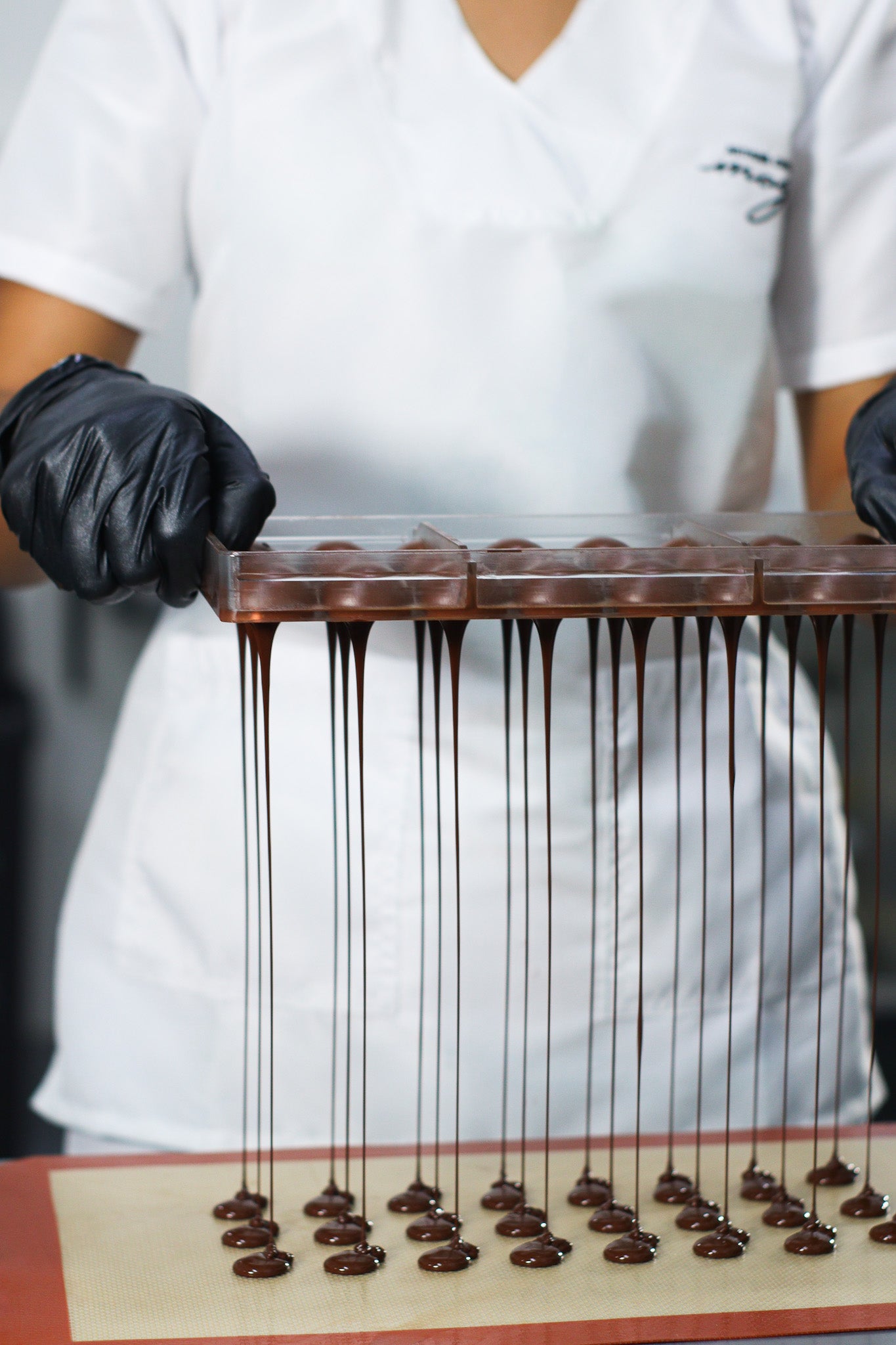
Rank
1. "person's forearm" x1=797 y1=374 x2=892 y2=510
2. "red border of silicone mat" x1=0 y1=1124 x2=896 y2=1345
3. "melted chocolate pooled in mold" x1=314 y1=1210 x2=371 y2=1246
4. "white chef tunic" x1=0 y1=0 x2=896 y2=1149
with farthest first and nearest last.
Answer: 1. "person's forearm" x1=797 y1=374 x2=892 y2=510
2. "white chef tunic" x1=0 y1=0 x2=896 y2=1149
3. "melted chocolate pooled in mold" x1=314 y1=1210 x2=371 y2=1246
4. "red border of silicone mat" x1=0 y1=1124 x2=896 y2=1345

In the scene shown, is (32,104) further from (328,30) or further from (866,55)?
(866,55)

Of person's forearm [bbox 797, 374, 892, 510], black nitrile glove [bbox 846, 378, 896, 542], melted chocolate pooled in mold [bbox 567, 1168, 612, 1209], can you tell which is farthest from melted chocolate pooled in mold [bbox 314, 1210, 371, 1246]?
person's forearm [bbox 797, 374, 892, 510]

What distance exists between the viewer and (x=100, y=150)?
1013mm

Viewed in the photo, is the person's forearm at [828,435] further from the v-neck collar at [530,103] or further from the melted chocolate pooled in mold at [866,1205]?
the melted chocolate pooled in mold at [866,1205]

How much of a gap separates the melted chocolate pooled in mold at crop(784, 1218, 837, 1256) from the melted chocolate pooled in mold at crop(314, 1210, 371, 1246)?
0.71ft

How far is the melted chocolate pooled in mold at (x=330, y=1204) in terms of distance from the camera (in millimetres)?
763

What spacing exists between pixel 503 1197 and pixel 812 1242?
17 cm

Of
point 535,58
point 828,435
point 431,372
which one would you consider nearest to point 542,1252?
point 431,372

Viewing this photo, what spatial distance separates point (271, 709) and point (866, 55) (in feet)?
2.10

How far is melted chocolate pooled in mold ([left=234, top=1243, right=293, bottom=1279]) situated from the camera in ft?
2.24

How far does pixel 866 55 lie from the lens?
1021 millimetres

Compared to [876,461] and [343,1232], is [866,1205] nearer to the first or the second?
[343,1232]

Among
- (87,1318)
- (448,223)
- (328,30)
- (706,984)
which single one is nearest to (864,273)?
(448,223)

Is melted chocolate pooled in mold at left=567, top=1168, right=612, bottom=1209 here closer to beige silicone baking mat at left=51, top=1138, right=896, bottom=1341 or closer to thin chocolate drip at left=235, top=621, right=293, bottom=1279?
beige silicone baking mat at left=51, top=1138, right=896, bottom=1341
